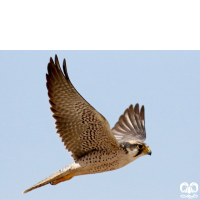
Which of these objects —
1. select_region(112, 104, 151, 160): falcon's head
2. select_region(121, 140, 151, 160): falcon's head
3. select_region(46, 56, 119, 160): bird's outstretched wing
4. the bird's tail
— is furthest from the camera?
select_region(112, 104, 151, 160): falcon's head

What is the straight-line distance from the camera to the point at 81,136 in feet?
19.8

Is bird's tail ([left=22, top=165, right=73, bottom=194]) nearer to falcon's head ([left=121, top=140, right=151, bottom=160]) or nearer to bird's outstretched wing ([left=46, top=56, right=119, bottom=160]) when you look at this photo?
bird's outstretched wing ([left=46, top=56, right=119, bottom=160])

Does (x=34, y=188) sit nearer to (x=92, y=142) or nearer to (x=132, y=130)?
(x=92, y=142)

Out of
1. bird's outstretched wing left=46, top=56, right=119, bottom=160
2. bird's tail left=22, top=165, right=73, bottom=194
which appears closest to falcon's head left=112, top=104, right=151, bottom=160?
bird's outstretched wing left=46, top=56, right=119, bottom=160

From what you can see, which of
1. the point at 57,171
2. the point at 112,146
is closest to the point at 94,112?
the point at 112,146

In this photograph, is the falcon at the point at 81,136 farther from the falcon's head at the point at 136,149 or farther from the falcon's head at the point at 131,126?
the falcon's head at the point at 131,126

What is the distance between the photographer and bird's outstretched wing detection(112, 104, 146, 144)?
7.69 meters

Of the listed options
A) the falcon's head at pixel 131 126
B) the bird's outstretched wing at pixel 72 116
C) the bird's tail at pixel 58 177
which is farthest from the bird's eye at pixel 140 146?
the bird's tail at pixel 58 177

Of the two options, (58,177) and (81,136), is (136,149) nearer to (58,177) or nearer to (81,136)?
(81,136)

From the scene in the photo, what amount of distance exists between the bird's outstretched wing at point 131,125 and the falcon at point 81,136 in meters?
1.33

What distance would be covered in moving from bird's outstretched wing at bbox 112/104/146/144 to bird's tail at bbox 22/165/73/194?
1.78m

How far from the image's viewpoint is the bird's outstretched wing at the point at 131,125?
769 centimetres

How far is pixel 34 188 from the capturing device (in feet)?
19.7
